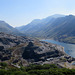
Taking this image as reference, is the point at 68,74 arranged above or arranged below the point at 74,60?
above

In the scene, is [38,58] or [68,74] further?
[38,58]

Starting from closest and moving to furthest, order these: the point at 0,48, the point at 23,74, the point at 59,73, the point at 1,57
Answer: the point at 23,74 → the point at 59,73 → the point at 1,57 → the point at 0,48

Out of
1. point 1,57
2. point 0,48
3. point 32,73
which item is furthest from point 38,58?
point 32,73

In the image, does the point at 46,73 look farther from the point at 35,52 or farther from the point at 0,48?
the point at 0,48

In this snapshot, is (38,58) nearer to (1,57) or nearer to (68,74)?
(1,57)

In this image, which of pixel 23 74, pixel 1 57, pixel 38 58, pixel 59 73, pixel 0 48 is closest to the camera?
pixel 23 74

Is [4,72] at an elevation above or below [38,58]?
above

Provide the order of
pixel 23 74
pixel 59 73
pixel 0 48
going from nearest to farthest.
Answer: pixel 23 74
pixel 59 73
pixel 0 48

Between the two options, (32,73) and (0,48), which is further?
(0,48)

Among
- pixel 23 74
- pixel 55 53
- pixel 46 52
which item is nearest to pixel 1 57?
pixel 46 52
